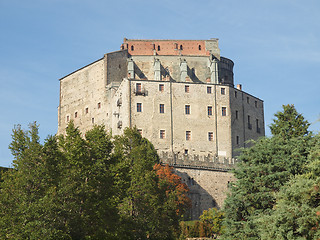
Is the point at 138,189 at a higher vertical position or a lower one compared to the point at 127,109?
lower

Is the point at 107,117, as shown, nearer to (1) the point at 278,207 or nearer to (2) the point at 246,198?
(2) the point at 246,198

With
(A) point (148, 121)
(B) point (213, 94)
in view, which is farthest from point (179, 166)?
Answer: (B) point (213, 94)

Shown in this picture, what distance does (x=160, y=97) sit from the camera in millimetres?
72938

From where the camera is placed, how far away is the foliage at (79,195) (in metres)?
33.2

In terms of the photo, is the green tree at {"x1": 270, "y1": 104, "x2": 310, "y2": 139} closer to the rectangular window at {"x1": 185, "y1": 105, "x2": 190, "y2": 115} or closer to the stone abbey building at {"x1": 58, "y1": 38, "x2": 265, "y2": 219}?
the stone abbey building at {"x1": 58, "y1": 38, "x2": 265, "y2": 219}

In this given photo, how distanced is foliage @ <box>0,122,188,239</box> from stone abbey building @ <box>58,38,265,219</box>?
20.8 meters

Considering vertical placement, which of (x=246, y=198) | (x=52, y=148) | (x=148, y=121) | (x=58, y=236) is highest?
(x=148, y=121)

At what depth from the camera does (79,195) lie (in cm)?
3653

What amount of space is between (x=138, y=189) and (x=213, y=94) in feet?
112

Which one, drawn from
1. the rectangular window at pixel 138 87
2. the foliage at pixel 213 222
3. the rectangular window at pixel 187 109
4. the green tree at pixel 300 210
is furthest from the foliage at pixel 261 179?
the rectangular window at pixel 138 87

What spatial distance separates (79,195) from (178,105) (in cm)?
3795

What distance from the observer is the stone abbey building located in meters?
66.9

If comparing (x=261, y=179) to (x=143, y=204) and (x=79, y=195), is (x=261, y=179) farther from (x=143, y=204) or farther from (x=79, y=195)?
(x=79, y=195)

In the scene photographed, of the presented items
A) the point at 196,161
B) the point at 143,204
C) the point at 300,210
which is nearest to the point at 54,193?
the point at 143,204
